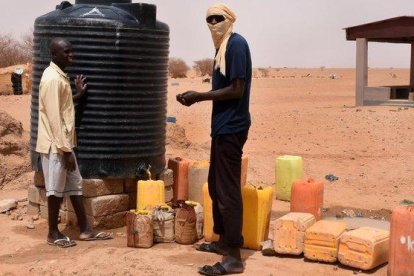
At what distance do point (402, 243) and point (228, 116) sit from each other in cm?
158

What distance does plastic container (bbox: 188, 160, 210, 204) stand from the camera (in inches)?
280

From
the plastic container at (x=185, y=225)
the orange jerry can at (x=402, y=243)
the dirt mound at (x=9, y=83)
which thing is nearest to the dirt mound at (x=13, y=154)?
the plastic container at (x=185, y=225)

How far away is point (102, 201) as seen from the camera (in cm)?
640

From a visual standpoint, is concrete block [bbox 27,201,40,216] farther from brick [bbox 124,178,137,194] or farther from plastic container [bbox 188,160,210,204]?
plastic container [bbox 188,160,210,204]

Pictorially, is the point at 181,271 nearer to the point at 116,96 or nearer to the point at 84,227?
the point at 84,227

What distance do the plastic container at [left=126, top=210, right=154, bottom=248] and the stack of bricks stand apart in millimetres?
700

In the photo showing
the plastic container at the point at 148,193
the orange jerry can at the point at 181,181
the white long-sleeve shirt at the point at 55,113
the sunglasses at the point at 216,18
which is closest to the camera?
the sunglasses at the point at 216,18

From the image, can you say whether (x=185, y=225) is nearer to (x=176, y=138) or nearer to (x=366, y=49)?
(x=176, y=138)

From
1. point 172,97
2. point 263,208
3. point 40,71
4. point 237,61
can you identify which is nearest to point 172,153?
point 40,71

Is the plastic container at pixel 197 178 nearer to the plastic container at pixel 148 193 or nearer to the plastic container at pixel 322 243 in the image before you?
the plastic container at pixel 148 193

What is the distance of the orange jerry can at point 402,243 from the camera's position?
486 cm

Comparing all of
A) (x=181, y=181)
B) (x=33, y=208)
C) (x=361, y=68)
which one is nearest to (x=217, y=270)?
(x=181, y=181)

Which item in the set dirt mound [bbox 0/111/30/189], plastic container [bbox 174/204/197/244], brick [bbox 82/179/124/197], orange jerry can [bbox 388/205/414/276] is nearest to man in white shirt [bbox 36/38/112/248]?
brick [bbox 82/179/124/197]

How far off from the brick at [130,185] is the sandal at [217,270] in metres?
1.81
